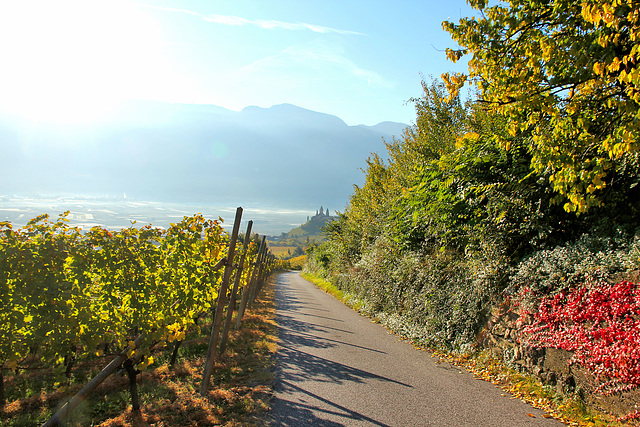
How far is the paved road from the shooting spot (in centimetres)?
432

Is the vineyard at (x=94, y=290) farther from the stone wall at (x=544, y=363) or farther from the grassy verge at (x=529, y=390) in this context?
the stone wall at (x=544, y=363)

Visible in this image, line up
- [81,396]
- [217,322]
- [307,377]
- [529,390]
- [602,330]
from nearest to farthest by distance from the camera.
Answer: [81,396] < [602,330] < [529,390] < [217,322] < [307,377]

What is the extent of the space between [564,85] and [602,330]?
3.87 m

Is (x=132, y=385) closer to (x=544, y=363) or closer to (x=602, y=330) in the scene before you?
(x=544, y=363)

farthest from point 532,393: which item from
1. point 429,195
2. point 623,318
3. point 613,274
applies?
point 429,195

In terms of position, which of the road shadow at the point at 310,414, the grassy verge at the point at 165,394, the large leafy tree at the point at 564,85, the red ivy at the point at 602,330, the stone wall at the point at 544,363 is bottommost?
the grassy verge at the point at 165,394

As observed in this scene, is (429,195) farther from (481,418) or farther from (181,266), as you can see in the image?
(181,266)

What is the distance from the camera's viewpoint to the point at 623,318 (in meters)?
4.09

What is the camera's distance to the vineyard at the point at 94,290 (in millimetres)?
3648

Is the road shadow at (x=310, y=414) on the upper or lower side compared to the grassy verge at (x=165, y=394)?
upper

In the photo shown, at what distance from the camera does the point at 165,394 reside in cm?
511

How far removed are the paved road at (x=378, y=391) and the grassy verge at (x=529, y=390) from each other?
15cm

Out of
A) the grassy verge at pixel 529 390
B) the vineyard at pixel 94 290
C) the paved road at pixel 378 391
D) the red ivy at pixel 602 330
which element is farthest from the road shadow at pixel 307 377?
the red ivy at pixel 602 330

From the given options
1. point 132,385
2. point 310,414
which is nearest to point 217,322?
point 132,385
